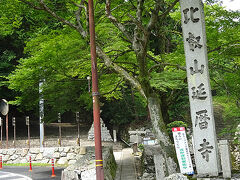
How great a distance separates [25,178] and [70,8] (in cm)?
787

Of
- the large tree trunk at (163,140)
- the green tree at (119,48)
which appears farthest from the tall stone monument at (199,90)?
the green tree at (119,48)

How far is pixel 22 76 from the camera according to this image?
12.8m

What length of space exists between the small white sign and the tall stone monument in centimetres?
74

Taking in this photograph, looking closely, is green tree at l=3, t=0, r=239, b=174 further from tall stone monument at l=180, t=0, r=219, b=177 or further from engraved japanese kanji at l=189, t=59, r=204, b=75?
engraved japanese kanji at l=189, t=59, r=204, b=75

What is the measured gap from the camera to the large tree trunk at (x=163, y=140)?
9539 millimetres

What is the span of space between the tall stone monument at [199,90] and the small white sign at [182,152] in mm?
745

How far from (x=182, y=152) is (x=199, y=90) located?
2253 millimetres

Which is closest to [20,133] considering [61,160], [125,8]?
[61,160]

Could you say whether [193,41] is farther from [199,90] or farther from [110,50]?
[110,50]

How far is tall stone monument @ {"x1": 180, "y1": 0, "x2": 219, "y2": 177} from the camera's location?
860 centimetres

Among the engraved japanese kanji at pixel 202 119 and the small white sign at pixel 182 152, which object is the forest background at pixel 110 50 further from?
the engraved japanese kanji at pixel 202 119

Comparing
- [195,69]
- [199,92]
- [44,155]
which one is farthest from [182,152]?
[44,155]

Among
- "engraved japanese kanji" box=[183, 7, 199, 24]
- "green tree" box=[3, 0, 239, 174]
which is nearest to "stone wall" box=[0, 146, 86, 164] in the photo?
"green tree" box=[3, 0, 239, 174]

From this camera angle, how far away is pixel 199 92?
28.9 feet
